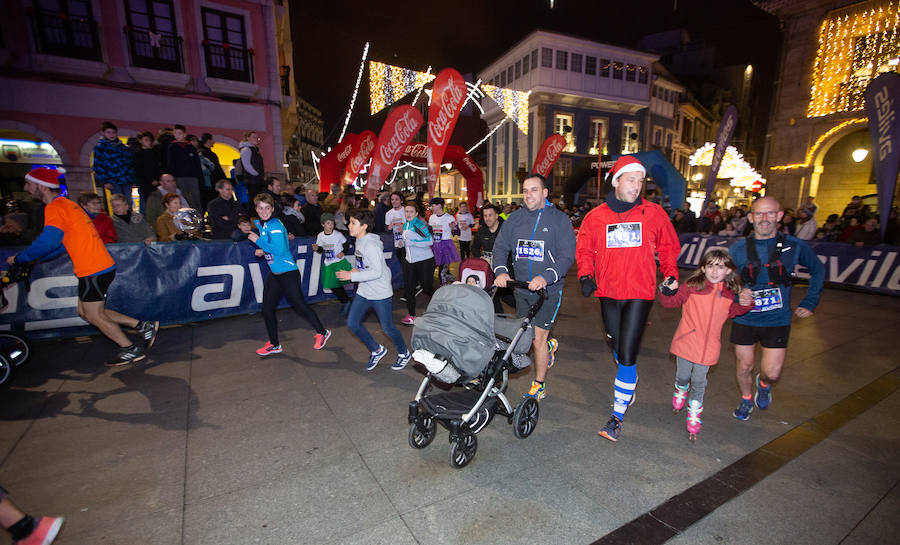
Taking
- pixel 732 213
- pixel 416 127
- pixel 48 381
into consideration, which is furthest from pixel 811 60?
pixel 48 381


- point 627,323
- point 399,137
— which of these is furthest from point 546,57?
point 627,323

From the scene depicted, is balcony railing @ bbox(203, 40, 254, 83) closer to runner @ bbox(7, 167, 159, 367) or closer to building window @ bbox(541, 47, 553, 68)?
runner @ bbox(7, 167, 159, 367)

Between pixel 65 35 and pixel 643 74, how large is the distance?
37245 mm

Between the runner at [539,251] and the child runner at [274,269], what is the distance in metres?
2.74

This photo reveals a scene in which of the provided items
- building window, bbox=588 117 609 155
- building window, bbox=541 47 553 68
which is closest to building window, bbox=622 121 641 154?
building window, bbox=588 117 609 155

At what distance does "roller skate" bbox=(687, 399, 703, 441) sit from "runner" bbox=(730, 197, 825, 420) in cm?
70

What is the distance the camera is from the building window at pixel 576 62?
101ft

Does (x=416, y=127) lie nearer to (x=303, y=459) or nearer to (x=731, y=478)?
(x=303, y=459)

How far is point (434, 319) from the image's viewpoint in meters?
2.81

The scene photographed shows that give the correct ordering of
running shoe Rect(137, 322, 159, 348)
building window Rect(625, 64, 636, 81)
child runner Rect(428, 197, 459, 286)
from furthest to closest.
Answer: building window Rect(625, 64, 636, 81)
child runner Rect(428, 197, 459, 286)
running shoe Rect(137, 322, 159, 348)

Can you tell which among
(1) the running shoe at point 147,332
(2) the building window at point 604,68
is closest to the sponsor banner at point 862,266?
(1) the running shoe at point 147,332

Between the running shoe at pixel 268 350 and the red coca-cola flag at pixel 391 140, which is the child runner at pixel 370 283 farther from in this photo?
the red coca-cola flag at pixel 391 140

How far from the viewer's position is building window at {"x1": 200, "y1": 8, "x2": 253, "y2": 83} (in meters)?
14.4

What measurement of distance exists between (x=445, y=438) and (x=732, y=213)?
15508mm
